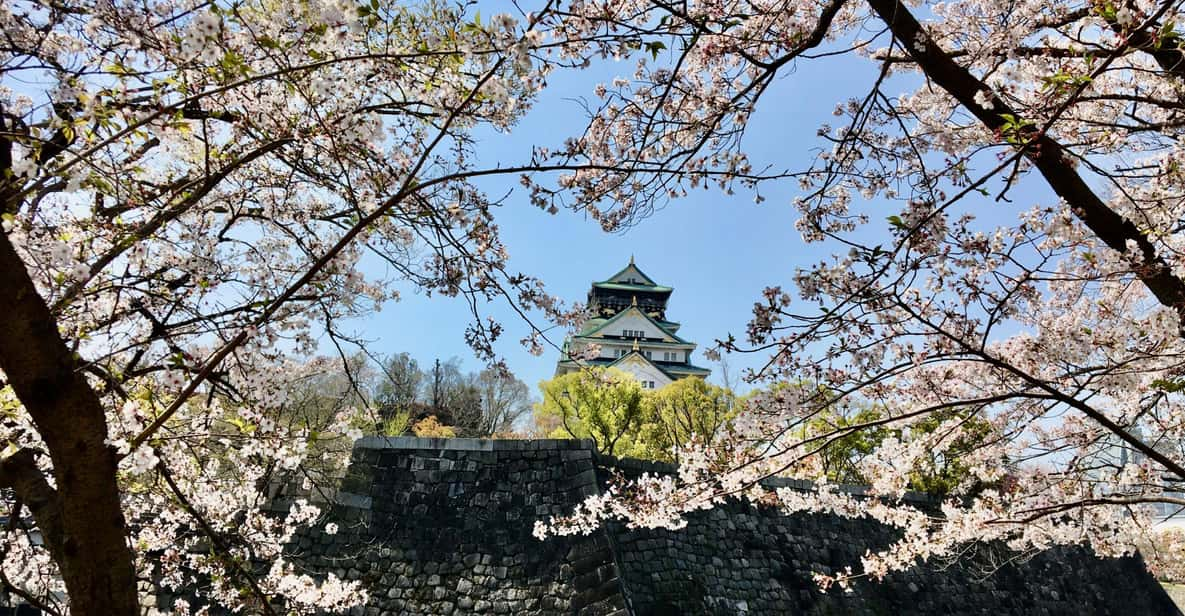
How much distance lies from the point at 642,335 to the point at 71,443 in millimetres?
35423

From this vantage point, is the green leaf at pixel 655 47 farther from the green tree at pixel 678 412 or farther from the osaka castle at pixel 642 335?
the osaka castle at pixel 642 335

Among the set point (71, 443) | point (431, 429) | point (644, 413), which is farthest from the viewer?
point (644, 413)

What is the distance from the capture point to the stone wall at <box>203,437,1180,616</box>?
6621mm

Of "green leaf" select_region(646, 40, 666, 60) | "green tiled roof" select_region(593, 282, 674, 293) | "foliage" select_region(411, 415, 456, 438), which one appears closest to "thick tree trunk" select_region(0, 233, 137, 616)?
"green leaf" select_region(646, 40, 666, 60)

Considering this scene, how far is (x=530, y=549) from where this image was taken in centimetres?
693

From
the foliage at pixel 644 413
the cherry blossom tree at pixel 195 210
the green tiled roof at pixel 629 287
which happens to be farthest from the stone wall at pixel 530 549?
the green tiled roof at pixel 629 287

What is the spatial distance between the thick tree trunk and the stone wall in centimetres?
457

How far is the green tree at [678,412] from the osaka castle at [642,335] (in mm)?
8932

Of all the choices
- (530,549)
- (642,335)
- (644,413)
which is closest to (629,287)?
(642,335)

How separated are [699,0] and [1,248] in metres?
3.21

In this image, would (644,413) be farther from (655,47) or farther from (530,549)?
(655,47)

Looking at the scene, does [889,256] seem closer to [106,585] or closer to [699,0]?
[699,0]

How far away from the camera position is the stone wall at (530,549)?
662 cm

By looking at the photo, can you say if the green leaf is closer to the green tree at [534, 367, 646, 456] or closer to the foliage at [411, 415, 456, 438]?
the green tree at [534, 367, 646, 456]
